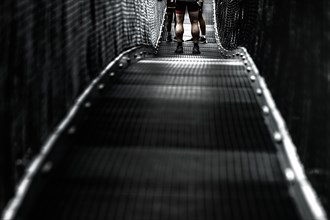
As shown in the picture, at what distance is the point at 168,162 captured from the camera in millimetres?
2811

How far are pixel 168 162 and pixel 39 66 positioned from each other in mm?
762

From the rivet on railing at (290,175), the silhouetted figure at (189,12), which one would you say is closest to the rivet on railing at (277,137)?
the rivet on railing at (290,175)

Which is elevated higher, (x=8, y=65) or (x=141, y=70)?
(x=8, y=65)

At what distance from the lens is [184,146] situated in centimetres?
304

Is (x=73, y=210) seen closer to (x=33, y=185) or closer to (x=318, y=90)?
(x=33, y=185)

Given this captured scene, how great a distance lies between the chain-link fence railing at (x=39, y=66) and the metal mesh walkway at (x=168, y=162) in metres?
0.17

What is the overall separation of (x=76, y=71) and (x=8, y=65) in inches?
Answer: 56.2

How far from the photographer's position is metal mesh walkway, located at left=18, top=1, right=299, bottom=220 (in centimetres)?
235

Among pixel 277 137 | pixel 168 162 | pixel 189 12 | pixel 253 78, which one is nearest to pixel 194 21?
pixel 189 12

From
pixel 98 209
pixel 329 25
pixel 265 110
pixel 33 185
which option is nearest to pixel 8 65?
pixel 33 185

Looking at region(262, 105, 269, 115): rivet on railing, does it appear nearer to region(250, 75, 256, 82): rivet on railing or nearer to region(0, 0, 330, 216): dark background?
region(0, 0, 330, 216): dark background

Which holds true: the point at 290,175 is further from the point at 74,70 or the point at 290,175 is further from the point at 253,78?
the point at 253,78

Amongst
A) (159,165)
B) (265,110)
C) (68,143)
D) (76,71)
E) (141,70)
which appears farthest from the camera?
(141,70)

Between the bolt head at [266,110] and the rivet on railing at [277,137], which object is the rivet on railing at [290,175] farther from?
the bolt head at [266,110]
